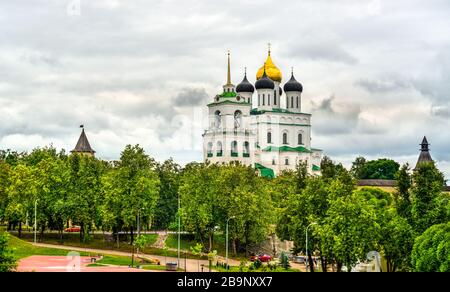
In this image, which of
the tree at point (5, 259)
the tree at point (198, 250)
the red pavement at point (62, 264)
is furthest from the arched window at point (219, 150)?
the tree at point (5, 259)

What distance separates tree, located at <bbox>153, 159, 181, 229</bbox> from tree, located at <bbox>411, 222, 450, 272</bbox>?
43.3 m

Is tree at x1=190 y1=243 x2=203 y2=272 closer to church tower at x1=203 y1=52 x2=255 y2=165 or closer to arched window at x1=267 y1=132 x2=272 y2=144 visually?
→ church tower at x1=203 y1=52 x2=255 y2=165

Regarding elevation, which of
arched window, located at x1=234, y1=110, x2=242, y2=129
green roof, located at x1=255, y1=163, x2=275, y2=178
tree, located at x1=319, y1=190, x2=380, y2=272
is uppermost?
arched window, located at x1=234, y1=110, x2=242, y2=129

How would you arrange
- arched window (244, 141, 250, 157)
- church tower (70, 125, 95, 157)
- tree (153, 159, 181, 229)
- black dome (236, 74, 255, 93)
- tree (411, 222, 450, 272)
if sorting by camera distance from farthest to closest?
1. black dome (236, 74, 255, 93)
2. arched window (244, 141, 250, 157)
3. church tower (70, 125, 95, 157)
4. tree (153, 159, 181, 229)
5. tree (411, 222, 450, 272)

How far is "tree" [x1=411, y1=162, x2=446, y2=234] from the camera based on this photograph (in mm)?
48406

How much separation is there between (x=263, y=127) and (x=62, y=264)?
8315 cm

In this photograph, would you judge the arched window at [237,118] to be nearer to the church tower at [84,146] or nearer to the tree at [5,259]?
the church tower at [84,146]

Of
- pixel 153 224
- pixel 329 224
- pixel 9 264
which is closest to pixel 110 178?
pixel 153 224

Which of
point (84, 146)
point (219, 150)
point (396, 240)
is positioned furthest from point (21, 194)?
point (219, 150)

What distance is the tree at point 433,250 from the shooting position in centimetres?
4097

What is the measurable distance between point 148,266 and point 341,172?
52.1ft

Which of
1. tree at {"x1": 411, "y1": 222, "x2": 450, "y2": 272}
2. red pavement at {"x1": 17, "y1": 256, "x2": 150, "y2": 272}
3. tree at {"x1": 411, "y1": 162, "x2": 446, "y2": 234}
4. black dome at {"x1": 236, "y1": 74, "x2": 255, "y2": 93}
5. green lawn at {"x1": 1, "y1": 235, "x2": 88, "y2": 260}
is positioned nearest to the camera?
tree at {"x1": 411, "y1": 222, "x2": 450, "y2": 272}

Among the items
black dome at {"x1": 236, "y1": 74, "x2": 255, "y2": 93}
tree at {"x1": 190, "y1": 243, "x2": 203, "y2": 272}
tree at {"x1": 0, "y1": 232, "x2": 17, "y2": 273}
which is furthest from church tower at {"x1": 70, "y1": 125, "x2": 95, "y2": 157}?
tree at {"x1": 0, "y1": 232, "x2": 17, "y2": 273}
